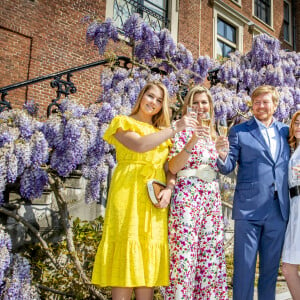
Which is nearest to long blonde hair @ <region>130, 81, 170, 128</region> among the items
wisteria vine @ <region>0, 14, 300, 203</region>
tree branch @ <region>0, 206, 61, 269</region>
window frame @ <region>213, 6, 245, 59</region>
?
wisteria vine @ <region>0, 14, 300, 203</region>

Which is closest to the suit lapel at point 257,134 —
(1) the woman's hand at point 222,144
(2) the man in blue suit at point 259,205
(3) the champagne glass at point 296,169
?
(2) the man in blue suit at point 259,205

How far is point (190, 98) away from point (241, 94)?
3.30 m

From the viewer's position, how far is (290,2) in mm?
16188

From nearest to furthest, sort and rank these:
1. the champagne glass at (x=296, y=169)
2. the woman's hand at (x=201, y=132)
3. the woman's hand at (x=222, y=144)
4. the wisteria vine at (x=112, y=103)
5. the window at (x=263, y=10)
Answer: the woman's hand at (x=201, y=132), the woman's hand at (x=222, y=144), the champagne glass at (x=296, y=169), the wisteria vine at (x=112, y=103), the window at (x=263, y=10)

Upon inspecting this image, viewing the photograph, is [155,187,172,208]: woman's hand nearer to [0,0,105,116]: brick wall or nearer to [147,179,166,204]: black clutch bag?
[147,179,166,204]: black clutch bag

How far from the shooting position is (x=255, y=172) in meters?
2.59

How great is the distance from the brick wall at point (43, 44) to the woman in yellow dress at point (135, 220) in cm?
556

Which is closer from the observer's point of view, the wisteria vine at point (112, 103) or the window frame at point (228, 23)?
the wisteria vine at point (112, 103)

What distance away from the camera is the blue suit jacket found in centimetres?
253

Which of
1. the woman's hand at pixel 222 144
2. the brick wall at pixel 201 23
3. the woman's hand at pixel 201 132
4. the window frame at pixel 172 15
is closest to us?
the woman's hand at pixel 201 132

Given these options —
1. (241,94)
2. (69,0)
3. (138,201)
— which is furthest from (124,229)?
(69,0)

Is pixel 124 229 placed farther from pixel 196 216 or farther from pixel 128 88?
pixel 128 88

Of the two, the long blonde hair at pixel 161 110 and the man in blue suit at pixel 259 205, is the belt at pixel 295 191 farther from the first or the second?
the long blonde hair at pixel 161 110

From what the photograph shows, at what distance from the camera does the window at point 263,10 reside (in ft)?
46.2
